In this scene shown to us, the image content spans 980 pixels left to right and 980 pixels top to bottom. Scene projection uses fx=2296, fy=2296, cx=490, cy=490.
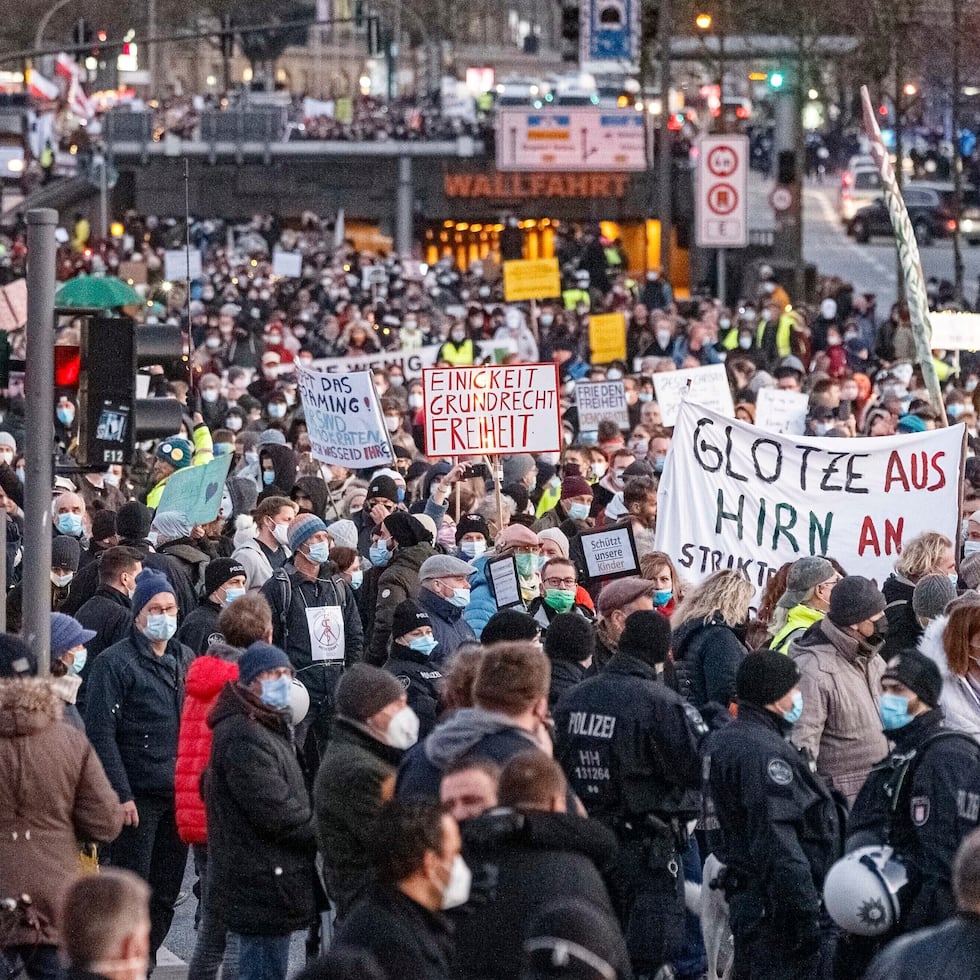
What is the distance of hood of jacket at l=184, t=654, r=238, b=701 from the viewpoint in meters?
7.74

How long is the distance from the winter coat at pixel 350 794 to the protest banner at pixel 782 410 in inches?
415

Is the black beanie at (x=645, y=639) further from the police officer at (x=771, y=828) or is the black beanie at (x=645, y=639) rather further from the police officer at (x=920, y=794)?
the police officer at (x=920, y=794)

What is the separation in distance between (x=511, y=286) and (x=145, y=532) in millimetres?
13115

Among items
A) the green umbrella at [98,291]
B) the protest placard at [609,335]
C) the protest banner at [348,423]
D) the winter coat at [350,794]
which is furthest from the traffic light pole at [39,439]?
the protest placard at [609,335]

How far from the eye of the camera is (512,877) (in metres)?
5.40

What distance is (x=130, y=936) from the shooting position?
4.86 m

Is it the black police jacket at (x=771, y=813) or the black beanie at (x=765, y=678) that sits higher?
the black beanie at (x=765, y=678)

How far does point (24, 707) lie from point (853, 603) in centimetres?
292

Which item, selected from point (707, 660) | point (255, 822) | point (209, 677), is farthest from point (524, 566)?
point (255, 822)

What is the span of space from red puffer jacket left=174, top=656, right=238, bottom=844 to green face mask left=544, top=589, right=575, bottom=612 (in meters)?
2.16

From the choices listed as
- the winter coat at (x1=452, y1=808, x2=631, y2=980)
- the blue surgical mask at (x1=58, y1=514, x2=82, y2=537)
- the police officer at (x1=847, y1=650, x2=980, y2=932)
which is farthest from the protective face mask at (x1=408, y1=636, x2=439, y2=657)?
the blue surgical mask at (x1=58, y1=514, x2=82, y2=537)

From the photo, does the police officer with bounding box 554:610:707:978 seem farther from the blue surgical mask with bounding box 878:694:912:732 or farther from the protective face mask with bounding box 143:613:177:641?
the protective face mask with bounding box 143:613:177:641

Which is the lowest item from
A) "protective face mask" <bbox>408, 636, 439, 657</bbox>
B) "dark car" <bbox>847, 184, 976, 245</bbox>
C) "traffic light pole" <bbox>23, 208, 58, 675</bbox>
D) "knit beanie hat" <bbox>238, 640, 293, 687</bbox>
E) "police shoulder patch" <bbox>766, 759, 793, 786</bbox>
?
"dark car" <bbox>847, 184, 976, 245</bbox>

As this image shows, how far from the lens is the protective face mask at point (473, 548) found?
11.7 metres
